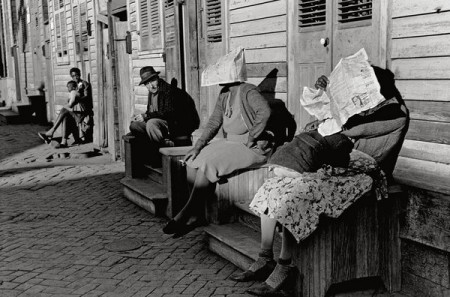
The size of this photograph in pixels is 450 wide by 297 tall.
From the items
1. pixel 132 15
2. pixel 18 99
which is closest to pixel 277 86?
pixel 132 15

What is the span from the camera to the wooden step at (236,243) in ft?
Answer: 16.6

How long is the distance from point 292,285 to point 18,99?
2307cm

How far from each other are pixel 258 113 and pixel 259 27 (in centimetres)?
131

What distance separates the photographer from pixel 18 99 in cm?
2527

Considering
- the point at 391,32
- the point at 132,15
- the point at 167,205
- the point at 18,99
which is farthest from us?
the point at 18,99

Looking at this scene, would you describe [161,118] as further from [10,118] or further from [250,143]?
[10,118]

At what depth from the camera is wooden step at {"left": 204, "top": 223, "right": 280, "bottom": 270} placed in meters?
5.07

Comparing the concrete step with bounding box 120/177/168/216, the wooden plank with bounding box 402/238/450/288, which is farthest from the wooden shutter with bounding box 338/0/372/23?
the concrete step with bounding box 120/177/168/216

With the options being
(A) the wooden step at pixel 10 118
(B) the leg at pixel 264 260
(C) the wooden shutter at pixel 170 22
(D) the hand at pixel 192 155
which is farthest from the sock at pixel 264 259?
(A) the wooden step at pixel 10 118

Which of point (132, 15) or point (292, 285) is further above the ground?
point (132, 15)

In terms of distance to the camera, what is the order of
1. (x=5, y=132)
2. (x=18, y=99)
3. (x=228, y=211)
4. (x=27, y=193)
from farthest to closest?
1. (x=18, y=99)
2. (x=5, y=132)
3. (x=27, y=193)
4. (x=228, y=211)

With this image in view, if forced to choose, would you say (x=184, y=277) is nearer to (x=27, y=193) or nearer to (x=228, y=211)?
(x=228, y=211)

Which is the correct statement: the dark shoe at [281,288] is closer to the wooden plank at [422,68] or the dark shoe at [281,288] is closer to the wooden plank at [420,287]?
the wooden plank at [420,287]

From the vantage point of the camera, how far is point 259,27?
6.69 meters
